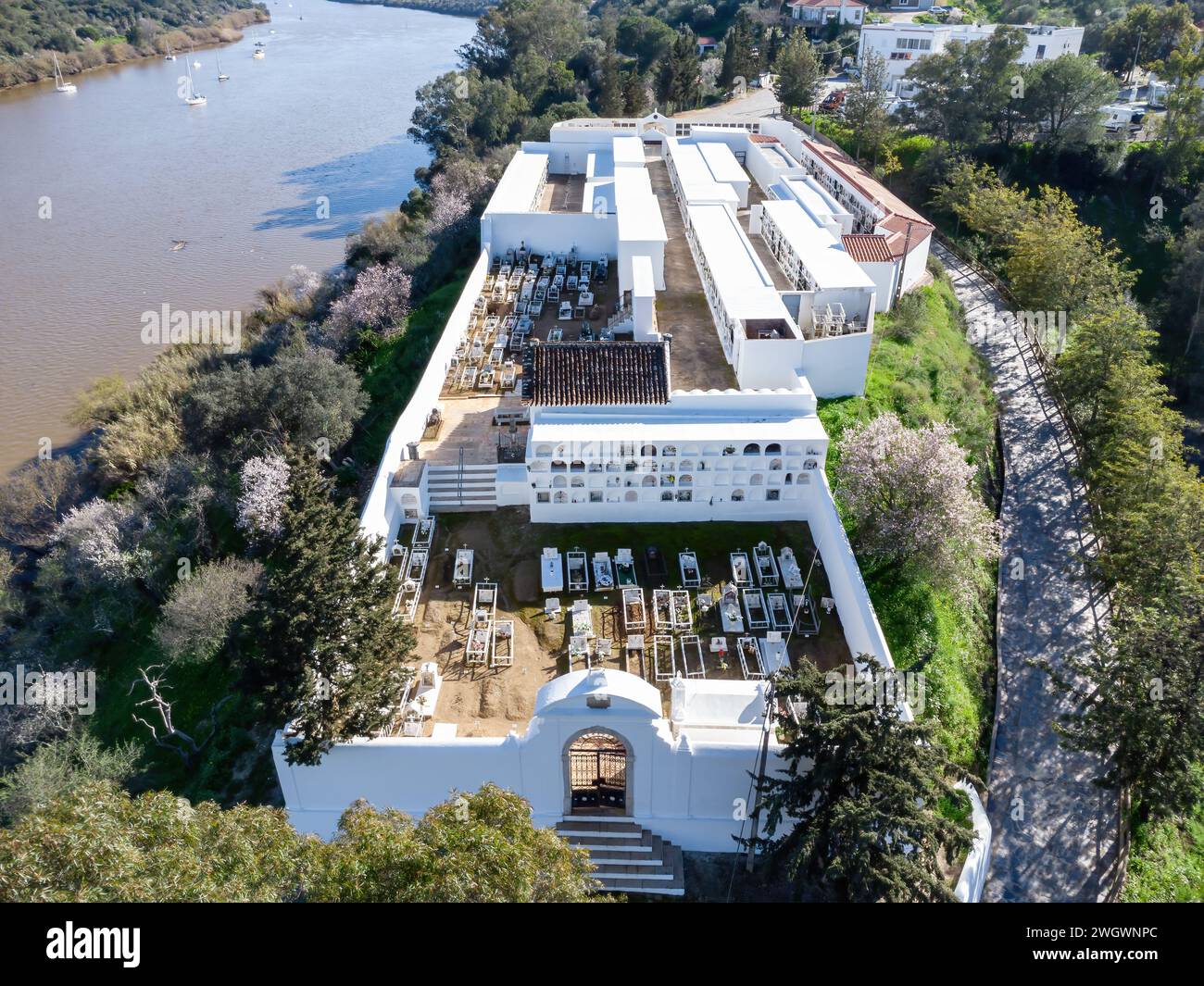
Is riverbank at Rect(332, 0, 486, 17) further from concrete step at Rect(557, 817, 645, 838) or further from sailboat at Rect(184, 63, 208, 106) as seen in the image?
concrete step at Rect(557, 817, 645, 838)

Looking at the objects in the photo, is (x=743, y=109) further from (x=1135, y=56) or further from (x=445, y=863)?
(x=445, y=863)

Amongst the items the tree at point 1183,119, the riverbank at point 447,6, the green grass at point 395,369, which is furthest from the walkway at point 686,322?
the riverbank at point 447,6

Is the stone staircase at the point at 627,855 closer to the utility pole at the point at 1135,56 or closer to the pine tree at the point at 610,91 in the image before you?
the pine tree at the point at 610,91

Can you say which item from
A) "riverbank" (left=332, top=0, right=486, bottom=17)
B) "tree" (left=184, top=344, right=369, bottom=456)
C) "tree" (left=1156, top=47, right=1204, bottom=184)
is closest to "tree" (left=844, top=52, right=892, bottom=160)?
"tree" (left=1156, top=47, right=1204, bottom=184)

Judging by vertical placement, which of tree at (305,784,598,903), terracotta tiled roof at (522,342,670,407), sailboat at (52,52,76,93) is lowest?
tree at (305,784,598,903)

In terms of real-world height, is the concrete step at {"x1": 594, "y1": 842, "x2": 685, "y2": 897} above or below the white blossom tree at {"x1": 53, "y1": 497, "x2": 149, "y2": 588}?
below
